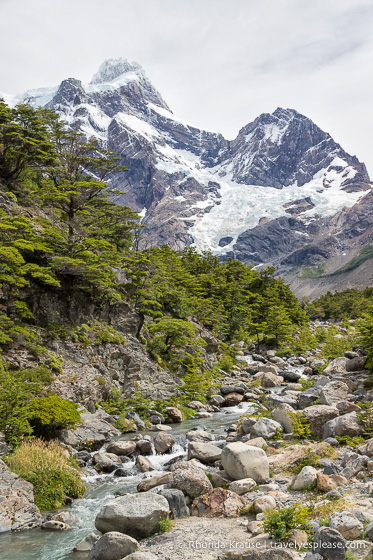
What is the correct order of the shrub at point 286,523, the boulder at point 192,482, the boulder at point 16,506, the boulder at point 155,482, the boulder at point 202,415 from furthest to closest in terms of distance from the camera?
1. the boulder at point 202,415
2. the boulder at point 155,482
3. the boulder at point 192,482
4. the boulder at point 16,506
5. the shrub at point 286,523

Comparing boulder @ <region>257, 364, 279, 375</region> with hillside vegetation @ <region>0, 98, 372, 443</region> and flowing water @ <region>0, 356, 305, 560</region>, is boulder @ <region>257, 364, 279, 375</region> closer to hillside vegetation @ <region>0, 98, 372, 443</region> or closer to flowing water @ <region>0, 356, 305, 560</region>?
hillside vegetation @ <region>0, 98, 372, 443</region>

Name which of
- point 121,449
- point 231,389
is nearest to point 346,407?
point 121,449

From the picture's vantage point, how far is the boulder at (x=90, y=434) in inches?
661

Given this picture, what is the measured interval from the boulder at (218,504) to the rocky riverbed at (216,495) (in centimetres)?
3

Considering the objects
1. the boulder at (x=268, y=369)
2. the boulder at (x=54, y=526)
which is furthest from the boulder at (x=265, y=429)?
the boulder at (x=268, y=369)

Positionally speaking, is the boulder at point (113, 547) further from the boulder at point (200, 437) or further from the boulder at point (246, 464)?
the boulder at point (200, 437)

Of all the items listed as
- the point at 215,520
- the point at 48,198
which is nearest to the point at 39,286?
the point at 48,198

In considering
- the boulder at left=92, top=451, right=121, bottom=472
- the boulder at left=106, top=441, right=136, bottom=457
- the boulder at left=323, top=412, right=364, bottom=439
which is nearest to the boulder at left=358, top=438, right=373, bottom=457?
the boulder at left=323, top=412, right=364, bottom=439

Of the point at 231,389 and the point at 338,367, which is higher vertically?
the point at 338,367

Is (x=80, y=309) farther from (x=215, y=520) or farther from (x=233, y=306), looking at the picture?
(x=233, y=306)

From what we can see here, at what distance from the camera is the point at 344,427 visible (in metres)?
14.3

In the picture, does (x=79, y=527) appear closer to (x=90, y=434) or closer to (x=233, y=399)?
(x=90, y=434)

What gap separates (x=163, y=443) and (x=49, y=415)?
5742mm

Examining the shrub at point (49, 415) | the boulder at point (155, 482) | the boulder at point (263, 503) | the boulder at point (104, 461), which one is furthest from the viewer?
the shrub at point (49, 415)
